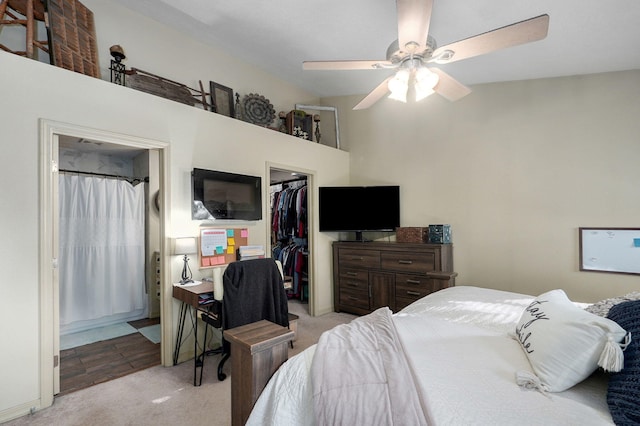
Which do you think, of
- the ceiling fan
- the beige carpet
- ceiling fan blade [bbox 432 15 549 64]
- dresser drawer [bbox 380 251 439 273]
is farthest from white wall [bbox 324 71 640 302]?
the beige carpet

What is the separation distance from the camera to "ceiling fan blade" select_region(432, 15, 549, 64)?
1.45 m

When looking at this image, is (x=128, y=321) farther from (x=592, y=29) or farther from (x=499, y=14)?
(x=592, y=29)

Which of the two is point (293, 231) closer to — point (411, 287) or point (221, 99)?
point (411, 287)

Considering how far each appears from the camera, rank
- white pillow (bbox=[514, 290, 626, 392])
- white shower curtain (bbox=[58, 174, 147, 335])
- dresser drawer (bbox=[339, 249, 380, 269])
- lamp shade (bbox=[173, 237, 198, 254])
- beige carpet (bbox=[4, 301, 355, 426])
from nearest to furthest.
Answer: white pillow (bbox=[514, 290, 626, 392]) < beige carpet (bbox=[4, 301, 355, 426]) < lamp shade (bbox=[173, 237, 198, 254]) < white shower curtain (bbox=[58, 174, 147, 335]) < dresser drawer (bbox=[339, 249, 380, 269])

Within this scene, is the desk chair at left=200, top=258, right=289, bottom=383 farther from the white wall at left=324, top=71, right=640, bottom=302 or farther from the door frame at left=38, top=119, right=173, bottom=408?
the white wall at left=324, top=71, right=640, bottom=302

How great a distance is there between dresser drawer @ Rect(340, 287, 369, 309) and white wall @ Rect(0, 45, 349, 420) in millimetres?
2099

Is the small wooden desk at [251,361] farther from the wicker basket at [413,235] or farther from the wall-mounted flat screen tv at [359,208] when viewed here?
the wall-mounted flat screen tv at [359,208]

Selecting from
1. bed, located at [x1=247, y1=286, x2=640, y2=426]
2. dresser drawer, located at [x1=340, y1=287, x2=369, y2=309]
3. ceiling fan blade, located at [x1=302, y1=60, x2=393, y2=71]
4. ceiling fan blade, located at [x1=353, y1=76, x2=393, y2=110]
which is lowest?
dresser drawer, located at [x1=340, y1=287, x2=369, y2=309]

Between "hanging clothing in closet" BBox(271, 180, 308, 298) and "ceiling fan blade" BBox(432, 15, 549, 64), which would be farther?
"hanging clothing in closet" BBox(271, 180, 308, 298)

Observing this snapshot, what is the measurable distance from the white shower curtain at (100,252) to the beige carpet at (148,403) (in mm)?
1573

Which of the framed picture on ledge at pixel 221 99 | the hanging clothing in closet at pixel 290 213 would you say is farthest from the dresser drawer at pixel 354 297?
the framed picture on ledge at pixel 221 99

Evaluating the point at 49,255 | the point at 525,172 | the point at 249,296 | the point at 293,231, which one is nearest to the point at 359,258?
the point at 293,231

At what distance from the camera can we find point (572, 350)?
1.00m

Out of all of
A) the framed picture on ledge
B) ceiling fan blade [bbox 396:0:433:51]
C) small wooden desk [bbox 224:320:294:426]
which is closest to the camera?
small wooden desk [bbox 224:320:294:426]
